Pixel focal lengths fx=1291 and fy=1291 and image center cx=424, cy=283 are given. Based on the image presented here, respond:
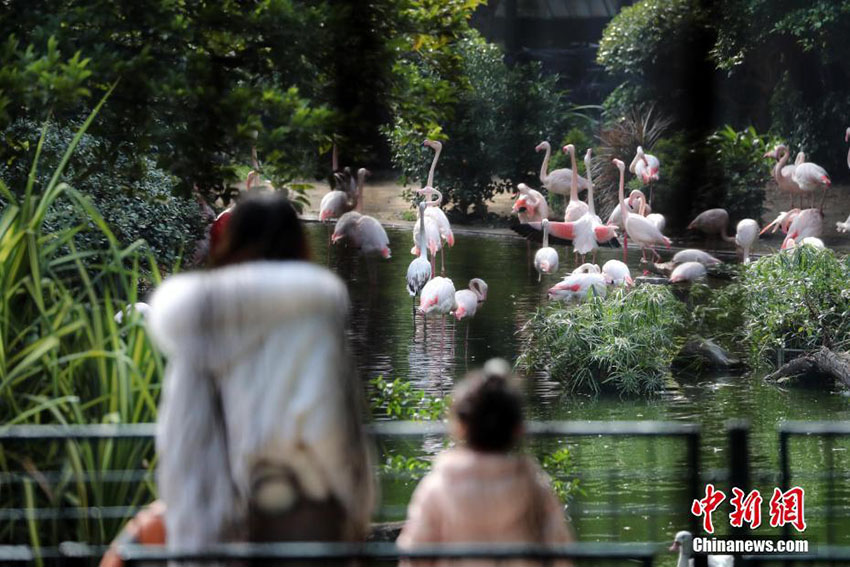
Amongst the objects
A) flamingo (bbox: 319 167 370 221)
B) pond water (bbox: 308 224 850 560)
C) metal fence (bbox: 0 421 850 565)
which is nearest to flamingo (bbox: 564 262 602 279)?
pond water (bbox: 308 224 850 560)

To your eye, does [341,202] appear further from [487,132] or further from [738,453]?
[738,453]

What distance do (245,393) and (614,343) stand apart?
5.13 meters

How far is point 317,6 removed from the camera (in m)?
4.73

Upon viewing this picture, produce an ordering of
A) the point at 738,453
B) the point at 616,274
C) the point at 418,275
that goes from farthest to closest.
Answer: the point at 418,275 → the point at 616,274 → the point at 738,453

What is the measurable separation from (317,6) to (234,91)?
0.59 meters

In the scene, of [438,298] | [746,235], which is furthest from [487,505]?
[746,235]

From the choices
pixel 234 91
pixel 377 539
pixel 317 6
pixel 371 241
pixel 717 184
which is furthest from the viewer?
pixel 717 184

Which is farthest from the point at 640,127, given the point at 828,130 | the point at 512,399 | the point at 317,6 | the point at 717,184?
the point at 512,399

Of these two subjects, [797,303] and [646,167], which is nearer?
[797,303]

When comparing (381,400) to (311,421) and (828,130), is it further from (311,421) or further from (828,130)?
(828,130)

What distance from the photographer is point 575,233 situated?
996cm

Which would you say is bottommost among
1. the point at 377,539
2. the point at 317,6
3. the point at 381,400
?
the point at 377,539

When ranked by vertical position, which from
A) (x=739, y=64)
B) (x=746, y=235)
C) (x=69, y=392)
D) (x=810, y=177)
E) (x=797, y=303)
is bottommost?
(x=69, y=392)

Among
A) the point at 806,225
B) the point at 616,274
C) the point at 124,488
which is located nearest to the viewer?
the point at 124,488
